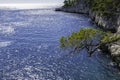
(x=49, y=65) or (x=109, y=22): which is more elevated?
(x=109, y=22)

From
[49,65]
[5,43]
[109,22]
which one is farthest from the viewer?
[109,22]

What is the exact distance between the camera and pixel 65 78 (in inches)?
1802

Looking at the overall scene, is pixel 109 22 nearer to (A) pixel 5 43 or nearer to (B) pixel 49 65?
(A) pixel 5 43

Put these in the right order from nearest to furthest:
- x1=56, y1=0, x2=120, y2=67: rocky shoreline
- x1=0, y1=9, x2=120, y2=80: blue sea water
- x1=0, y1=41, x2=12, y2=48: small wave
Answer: x1=0, y1=9, x2=120, y2=80: blue sea water, x1=56, y1=0, x2=120, y2=67: rocky shoreline, x1=0, y1=41, x2=12, y2=48: small wave

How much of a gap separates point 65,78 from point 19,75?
1010cm

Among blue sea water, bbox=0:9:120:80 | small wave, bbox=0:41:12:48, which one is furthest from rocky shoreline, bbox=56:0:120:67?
small wave, bbox=0:41:12:48

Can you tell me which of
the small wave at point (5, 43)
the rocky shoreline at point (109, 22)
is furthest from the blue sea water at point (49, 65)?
the rocky shoreline at point (109, 22)

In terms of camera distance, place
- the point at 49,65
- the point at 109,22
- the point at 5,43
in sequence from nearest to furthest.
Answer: the point at 49,65 → the point at 5,43 → the point at 109,22

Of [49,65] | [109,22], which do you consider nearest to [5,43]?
[49,65]

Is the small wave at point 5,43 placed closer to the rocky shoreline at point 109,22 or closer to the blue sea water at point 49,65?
the blue sea water at point 49,65

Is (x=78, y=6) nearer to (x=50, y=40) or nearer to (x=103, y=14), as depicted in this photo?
(x=103, y=14)

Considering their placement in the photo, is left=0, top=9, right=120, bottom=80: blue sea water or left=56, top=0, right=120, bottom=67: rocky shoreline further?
left=56, top=0, right=120, bottom=67: rocky shoreline

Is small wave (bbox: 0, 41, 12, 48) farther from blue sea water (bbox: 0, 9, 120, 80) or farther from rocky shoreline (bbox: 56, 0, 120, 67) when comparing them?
rocky shoreline (bbox: 56, 0, 120, 67)

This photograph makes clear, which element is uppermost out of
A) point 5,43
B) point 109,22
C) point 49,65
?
point 109,22
